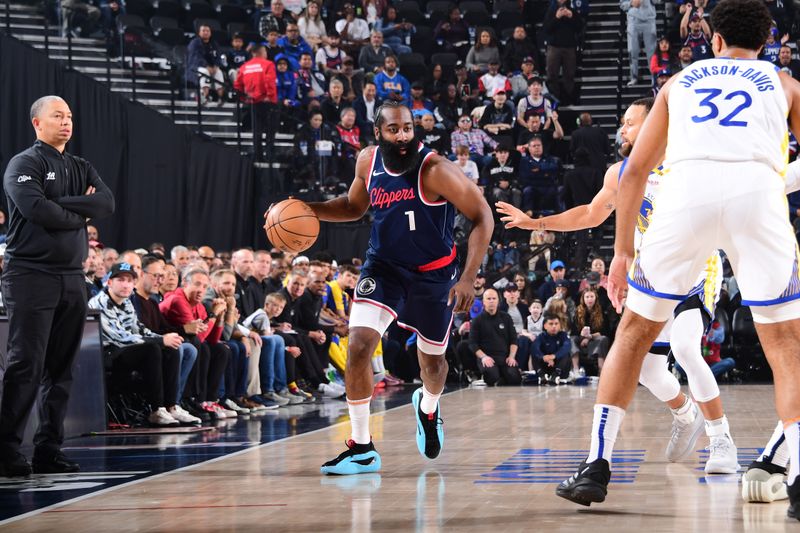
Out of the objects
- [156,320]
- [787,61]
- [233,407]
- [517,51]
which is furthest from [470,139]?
[156,320]

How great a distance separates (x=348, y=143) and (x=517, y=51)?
4.88 meters

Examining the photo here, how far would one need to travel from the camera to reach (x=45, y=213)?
6094mm

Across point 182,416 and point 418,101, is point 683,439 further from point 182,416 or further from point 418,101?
point 418,101

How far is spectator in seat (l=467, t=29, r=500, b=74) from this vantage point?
19125 mm

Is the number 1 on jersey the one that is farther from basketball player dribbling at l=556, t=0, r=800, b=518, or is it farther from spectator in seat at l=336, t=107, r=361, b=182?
spectator in seat at l=336, t=107, r=361, b=182

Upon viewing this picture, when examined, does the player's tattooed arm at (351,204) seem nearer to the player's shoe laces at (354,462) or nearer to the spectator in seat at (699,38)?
the player's shoe laces at (354,462)

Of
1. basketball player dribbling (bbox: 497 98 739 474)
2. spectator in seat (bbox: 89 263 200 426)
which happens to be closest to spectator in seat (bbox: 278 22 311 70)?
spectator in seat (bbox: 89 263 200 426)

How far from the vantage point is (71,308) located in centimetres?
629

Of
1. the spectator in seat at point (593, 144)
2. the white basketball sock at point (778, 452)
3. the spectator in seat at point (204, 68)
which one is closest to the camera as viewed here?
the white basketball sock at point (778, 452)

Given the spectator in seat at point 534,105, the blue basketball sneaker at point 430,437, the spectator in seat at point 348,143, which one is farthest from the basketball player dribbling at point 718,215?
the spectator in seat at point 534,105

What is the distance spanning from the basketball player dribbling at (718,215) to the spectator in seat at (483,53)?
1498 cm

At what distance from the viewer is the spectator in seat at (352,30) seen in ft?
63.7

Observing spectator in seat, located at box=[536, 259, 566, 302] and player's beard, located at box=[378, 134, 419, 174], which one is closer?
player's beard, located at box=[378, 134, 419, 174]

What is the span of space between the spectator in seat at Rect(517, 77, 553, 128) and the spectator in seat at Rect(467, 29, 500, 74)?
1688 mm
